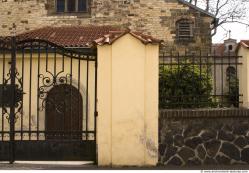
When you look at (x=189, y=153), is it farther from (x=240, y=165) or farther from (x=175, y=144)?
(x=240, y=165)

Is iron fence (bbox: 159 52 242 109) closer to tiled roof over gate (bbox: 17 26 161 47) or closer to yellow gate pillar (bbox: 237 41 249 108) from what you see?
yellow gate pillar (bbox: 237 41 249 108)

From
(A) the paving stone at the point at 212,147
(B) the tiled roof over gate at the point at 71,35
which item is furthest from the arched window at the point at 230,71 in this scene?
(B) the tiled roof over gate at the point at 71,35

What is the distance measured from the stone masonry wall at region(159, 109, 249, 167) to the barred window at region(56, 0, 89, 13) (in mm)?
13145

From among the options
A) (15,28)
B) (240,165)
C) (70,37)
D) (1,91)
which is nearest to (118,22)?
(70,37)

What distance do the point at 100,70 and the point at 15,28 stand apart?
13.2 m

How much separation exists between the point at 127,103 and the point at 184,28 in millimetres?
12362

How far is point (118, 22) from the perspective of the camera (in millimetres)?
20625

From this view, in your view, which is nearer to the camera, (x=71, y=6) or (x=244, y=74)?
(x=244, y=74)

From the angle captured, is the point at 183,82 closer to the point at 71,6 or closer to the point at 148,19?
the point at 148,19

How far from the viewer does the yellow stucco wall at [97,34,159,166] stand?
29.1ft

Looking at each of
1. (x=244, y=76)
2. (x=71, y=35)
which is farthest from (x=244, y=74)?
(x=71, y=35)

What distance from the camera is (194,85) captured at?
11883mm

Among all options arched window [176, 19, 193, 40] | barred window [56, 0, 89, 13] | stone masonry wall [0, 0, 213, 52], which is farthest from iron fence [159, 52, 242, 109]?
barred window [56, 0, 89, 13]

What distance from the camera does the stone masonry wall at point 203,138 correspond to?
29.6 feet
